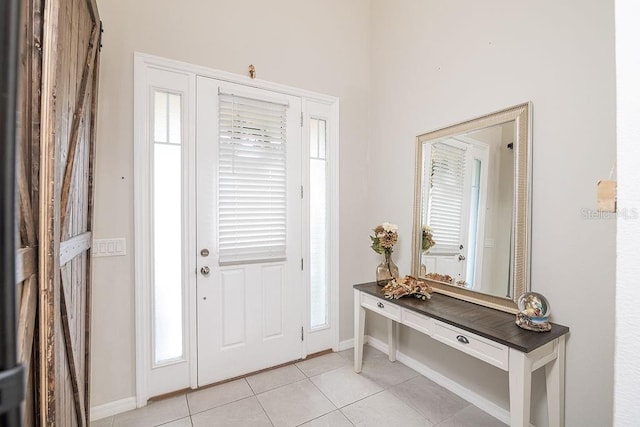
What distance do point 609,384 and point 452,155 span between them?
1.56 m

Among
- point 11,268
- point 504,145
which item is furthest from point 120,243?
point 504,145

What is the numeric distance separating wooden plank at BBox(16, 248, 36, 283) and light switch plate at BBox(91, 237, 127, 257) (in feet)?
4.11

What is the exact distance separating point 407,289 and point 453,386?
806 millimetres

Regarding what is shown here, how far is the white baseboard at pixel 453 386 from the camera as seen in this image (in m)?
1.84

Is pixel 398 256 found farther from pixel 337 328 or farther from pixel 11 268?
pixel 11 268

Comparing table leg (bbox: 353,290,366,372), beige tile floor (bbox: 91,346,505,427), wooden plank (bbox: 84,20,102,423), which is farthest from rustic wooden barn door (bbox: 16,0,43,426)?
table leg (bbox: 353,290,366,372)

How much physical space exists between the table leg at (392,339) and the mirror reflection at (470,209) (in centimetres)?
59

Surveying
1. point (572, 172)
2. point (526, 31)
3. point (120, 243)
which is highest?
point (526, 31)

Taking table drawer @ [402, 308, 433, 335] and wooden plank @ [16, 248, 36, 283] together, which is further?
table drawer @ [402, 308, 433, 335]

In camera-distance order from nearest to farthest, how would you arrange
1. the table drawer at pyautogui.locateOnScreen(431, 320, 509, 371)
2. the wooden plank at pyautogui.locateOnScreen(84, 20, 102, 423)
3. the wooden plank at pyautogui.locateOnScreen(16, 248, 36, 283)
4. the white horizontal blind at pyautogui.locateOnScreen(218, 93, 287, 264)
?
the wooden plank at pyautogui.locateOnScreen(16, 248, 36, 283) < the table drawer at pyautogui.locateOnScreen(431, 320, 509, 371) < the wooden plank at pyautogui.locateOnScreen(84, 20, 102, 423) < the white horizontal blind at pyautogui.locateOnScreen(218, 93, 287, 264)

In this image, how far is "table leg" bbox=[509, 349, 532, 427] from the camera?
1353 mm

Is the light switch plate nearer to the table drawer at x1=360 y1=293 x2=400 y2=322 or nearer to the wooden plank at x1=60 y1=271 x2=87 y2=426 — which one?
the wooden plank at x1=60 y1=271 x2=87 y2=426


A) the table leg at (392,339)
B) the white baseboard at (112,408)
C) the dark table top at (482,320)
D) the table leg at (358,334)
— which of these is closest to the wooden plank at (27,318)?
the white baseboard at (112,408)

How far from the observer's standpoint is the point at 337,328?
9.08 feet
